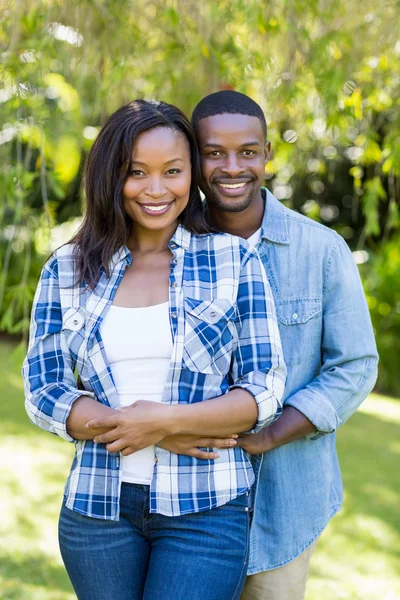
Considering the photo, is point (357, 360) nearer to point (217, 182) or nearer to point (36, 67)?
point (217, 182)

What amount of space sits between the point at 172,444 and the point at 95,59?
2481mm

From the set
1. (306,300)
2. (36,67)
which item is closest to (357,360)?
(306,300)

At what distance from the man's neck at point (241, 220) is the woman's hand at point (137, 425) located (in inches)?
26.3

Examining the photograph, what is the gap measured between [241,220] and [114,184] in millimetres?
436

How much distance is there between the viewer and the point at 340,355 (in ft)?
7.44

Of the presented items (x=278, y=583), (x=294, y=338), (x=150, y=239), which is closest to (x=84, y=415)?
(x=150, y=239)

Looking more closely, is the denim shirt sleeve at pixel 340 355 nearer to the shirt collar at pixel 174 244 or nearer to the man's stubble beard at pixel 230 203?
the man's stubble beard at pixel 230 203

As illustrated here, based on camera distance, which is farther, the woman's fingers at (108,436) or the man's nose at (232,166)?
the man's nose at (232,166)

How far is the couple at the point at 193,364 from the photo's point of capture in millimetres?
1982

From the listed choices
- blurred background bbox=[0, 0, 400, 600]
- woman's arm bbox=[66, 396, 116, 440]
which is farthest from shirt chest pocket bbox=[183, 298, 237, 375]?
blurred background bbox=[0, 0, 400, 600]

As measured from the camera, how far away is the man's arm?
2215mm

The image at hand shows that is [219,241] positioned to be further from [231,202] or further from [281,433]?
[281,433]

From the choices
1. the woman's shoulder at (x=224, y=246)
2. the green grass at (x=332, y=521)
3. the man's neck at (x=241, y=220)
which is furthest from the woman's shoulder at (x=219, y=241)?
the green grass at (x=332, y=521)

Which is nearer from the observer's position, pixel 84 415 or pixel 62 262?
pixel 84 415
